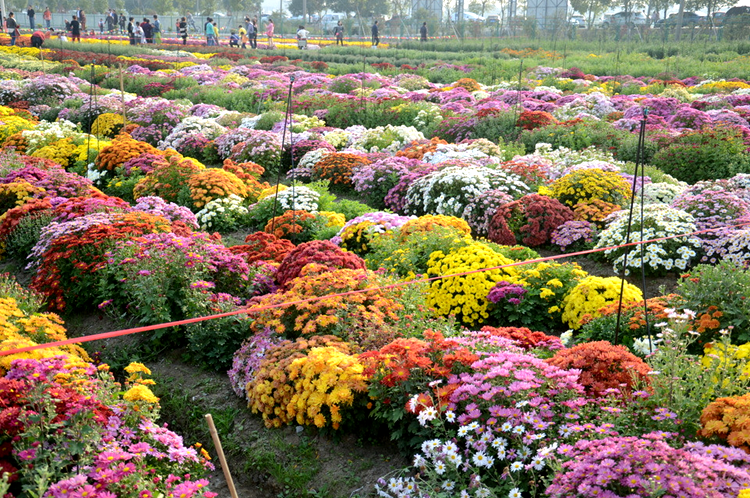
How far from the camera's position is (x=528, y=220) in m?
7.59

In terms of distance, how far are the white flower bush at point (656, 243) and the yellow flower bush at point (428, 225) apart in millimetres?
1518

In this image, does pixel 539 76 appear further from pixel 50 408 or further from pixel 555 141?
pixel 50 408

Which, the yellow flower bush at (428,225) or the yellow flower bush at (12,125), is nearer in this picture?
the yellow flower bush at (428,225)

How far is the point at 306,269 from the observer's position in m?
5.06

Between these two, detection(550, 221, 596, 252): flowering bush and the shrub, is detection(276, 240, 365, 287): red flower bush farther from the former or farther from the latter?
the shrub

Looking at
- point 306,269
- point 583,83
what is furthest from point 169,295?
point 583,83

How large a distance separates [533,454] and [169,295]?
3265 millimetres

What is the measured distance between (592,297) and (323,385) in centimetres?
257

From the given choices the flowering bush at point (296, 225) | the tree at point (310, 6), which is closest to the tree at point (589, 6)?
the tree at point (310, 6)

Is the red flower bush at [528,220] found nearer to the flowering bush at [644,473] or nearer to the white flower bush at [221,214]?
the white flower bush at [221,214]

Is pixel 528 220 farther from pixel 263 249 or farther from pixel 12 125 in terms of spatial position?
pixel 12 125

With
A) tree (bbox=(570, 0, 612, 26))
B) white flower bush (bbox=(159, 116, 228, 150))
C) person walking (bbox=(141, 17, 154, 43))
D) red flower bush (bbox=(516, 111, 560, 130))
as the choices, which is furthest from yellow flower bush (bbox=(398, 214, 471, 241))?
tree (bbox=(570, 0, 612, 26))

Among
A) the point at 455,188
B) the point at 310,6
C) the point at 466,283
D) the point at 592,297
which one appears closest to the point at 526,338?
the point at 592,297

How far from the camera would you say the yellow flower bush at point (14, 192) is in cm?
818
